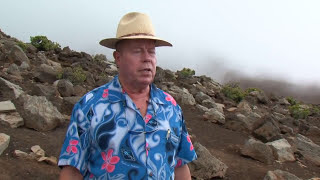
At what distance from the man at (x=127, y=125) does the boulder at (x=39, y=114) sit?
423 cm

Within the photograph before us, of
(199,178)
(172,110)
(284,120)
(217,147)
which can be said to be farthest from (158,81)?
(172,110)

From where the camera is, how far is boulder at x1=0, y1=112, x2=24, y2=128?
5.89m

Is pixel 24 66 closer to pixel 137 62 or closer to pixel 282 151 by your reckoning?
pixel 282 151

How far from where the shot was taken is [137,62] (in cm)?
222

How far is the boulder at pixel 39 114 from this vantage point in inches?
241

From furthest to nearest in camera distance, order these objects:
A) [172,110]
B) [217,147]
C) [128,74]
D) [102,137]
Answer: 1. [217,147]
2. [172,110]
3. [128,74]
4. [102,137]

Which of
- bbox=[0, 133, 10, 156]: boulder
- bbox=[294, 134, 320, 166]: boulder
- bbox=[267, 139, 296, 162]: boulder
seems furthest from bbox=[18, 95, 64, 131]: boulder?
bbox=[294, 134, 320, 166]: boulder

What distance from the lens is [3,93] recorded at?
707 centimetres

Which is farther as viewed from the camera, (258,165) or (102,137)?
(258,165)

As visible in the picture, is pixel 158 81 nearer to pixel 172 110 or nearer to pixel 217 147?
pixel 217 147

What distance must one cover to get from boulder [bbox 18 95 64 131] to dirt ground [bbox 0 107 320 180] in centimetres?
12

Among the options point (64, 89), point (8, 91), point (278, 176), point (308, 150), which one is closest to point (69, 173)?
point (278, 176)

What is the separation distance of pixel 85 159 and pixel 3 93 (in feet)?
18.6

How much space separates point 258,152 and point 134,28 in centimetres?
587
